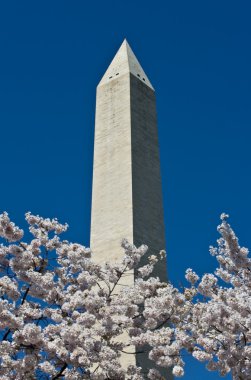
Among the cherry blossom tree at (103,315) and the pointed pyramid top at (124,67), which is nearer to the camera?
the cherry blossom tree at (103,315)

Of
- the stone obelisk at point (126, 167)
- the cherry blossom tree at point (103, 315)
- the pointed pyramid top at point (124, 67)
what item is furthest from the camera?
the pointed pyramid top at point (124, 67)

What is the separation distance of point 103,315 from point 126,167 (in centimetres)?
1292

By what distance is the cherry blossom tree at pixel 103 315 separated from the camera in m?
9.27

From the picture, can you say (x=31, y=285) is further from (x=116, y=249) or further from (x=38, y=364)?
(x=116, y=249)

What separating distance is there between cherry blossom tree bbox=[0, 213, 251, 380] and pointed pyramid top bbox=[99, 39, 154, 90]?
1555 cm

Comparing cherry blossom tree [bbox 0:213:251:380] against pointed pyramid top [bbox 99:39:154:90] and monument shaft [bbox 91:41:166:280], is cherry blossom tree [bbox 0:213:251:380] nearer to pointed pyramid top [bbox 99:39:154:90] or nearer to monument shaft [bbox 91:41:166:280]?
monument shaft [bbox 91:41:166:280]

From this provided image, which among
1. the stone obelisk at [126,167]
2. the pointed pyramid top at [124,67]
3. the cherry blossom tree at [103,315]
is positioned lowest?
the cherry blossom tree at [103,315]

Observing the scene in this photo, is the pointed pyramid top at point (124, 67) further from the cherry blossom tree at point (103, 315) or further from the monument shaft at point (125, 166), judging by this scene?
the cherry blossom tree at point (103, 315)

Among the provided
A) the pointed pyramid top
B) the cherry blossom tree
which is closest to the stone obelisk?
the pointed pyramid top

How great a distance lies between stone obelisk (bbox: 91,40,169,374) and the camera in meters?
21.5

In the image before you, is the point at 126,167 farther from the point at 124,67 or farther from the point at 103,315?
the point at 103,315

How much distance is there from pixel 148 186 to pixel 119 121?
11.1ft

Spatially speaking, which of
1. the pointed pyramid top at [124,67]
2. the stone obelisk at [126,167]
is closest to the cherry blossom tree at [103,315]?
the stone obelisk at [126,167]

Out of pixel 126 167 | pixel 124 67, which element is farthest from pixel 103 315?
pixel 124 67
